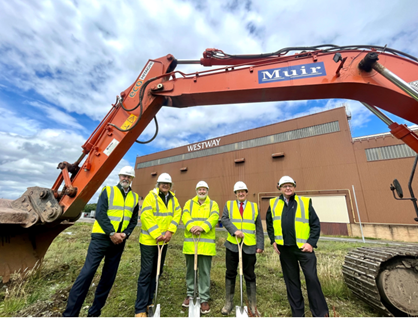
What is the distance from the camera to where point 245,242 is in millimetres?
3404

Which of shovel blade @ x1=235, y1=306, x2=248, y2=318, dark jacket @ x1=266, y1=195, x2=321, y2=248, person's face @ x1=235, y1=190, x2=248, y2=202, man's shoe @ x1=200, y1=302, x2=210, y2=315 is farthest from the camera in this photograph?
person's face @ x1=235, y1=190, x2=248, y2=202

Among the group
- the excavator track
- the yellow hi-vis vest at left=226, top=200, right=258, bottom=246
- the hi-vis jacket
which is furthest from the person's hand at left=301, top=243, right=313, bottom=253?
the hi-vis jacket

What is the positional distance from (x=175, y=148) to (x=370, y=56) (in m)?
28.5

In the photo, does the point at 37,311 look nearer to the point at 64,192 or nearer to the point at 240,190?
the point at 64,192

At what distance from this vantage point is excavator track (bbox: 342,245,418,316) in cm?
291

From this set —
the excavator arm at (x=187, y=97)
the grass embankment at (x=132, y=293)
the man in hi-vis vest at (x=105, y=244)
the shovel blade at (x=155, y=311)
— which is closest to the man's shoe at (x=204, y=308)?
the grass embankment at (x=132, y=293)

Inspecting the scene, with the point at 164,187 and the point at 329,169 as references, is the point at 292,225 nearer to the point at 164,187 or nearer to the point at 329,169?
the point at 164,187

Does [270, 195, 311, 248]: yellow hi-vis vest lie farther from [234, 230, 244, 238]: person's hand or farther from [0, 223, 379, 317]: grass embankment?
[0, 223, 379, 317]: grass embankment

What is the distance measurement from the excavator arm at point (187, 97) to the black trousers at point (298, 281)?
252cm

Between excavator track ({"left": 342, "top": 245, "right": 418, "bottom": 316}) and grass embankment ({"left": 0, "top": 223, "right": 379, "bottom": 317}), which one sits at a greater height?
excavator track ({"left": 342, "top": 245, "right": 418, "bottom": 316})

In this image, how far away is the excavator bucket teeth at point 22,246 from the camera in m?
3.50

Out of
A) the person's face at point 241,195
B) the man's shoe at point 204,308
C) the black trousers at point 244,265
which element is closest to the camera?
the man's shoe at point 204,308

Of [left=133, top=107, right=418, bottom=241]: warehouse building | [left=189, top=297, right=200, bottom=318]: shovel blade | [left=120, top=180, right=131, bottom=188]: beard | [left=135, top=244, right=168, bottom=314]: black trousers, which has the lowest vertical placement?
[left=189, top=297, right=200, bottom=318]: shovel blade

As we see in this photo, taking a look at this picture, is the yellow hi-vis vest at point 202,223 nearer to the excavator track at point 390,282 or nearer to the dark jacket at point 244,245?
the dark jacket at point 244,245
